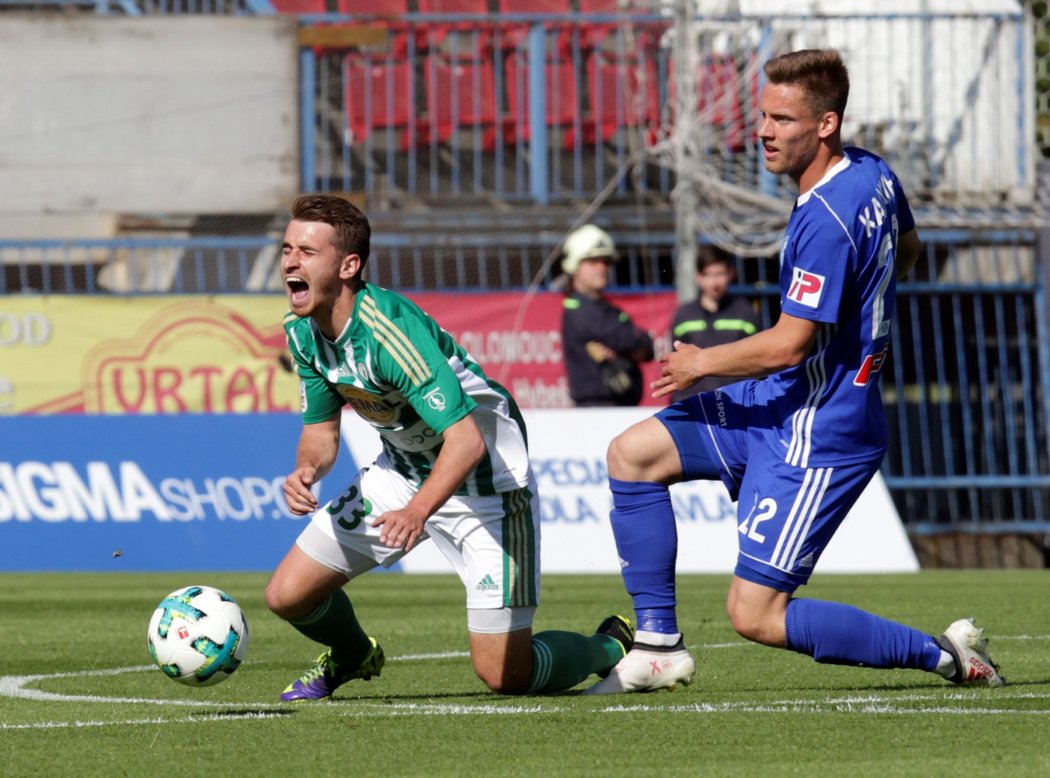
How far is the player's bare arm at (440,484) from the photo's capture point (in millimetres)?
5363

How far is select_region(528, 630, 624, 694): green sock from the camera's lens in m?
6.03

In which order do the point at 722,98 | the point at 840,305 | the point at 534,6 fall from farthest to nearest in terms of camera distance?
the point at 534,6
the point at 722,98
the point at 840,305

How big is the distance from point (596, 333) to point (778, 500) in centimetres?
681

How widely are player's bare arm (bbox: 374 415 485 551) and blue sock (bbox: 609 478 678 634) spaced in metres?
0.69

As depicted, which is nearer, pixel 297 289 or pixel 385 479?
pixel 297 289

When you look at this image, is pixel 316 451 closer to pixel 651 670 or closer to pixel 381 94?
pixel 651 670

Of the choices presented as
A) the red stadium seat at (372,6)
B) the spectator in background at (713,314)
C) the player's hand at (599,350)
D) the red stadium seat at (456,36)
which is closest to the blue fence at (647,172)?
the red stadium seat at (456,36)

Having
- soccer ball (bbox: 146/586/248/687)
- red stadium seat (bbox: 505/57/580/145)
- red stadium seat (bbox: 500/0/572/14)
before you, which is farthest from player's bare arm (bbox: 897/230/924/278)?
red stadium seat (bbox: 500/0/572/14)

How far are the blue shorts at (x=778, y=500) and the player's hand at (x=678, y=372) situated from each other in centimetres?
38

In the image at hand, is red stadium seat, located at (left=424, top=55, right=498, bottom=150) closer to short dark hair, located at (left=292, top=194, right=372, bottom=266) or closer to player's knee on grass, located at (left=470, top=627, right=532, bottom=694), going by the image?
short dark hair, located at (left=292, top=194, right=372, bottom=266)

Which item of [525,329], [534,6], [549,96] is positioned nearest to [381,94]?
[549,96]

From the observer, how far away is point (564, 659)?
6.08 m

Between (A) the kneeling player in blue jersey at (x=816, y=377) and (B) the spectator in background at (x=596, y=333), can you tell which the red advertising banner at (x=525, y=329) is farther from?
(A) the kneeling player in blue jersey at (x=816, y=377)

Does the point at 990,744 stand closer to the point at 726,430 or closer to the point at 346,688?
the point at 726,430
